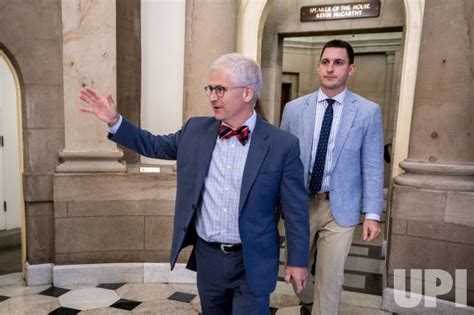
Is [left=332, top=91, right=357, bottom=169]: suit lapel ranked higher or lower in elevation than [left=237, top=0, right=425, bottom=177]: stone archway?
lower

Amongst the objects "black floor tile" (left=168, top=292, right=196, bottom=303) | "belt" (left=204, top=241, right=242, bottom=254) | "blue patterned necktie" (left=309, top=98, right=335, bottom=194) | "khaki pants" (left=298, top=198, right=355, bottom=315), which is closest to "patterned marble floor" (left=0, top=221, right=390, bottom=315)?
"black floor tile" (left=168, top=292, right=196, bottom=303)

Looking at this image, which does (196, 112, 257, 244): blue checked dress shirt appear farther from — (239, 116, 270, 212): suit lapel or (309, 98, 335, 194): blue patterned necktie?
(309, 98, 335, 194): blue patterned necktie

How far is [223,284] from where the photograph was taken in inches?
71.4

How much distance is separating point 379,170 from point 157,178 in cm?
204

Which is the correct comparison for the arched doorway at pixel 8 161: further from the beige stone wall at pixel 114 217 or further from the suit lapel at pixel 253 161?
the suit lapel at pixel 253 161

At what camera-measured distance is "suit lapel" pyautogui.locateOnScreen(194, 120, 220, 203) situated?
5.70 feet

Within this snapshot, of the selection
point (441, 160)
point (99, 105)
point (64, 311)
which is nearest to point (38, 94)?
point (64, 311)

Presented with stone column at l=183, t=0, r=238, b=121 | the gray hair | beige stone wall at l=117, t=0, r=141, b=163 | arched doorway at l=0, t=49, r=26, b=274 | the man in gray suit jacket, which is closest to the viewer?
the gray hair

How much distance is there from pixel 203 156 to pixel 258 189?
31 centimetres

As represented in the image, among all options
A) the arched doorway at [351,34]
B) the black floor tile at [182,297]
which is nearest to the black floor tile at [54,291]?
the black floor tile at [182,297]

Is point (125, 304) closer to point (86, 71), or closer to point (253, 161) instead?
point (86, 71)

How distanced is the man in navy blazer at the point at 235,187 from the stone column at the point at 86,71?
173 centimetres

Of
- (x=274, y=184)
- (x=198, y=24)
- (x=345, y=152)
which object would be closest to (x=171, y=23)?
(x=198, y=24)

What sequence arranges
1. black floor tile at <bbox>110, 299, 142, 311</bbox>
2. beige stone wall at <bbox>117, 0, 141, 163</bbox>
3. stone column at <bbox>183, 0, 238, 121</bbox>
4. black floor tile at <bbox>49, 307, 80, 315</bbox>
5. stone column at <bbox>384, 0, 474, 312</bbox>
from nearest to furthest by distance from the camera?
stone column at <bbox>384, 0, 474, 312</bbox>
black floor tile at <bbox>49, 307, 80, 315</bbox>
black floor tile at <bbox>110, 299, 142, 311</bbox>
stone column at <bbox>183, 0, 238, 121</bbox>
beige stone wall at <bbox>117, 0, 141, 163</bbox>
